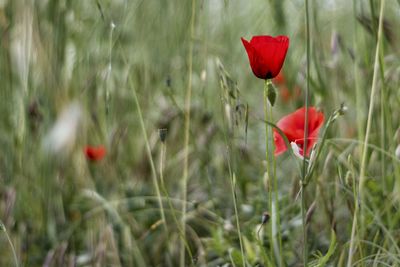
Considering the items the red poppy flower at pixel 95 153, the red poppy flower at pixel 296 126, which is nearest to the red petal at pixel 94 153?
the red poppy flower at pixel 95 153

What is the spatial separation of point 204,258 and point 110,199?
0.39 metres

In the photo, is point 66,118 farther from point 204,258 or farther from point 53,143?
point 204,258

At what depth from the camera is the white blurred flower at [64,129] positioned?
145 centimetres

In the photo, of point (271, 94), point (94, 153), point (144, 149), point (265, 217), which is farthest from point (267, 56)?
point (144, 149)

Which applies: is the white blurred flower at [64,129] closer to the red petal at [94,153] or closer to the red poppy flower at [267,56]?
the red petal at [94,153]

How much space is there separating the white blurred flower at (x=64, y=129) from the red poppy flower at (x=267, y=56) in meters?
0.65

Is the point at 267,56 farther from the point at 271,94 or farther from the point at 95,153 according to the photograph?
the point at 95,153

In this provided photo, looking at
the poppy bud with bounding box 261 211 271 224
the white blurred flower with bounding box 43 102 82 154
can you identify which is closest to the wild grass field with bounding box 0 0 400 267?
the white blurred flower with bounding box 43 102 82 154

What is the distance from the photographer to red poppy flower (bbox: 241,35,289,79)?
2.81 feet

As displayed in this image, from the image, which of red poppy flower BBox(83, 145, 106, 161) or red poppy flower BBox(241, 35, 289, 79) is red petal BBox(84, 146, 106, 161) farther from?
red poppy flower BBox(241, 35, 289, 79)

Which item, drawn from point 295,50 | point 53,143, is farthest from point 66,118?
point 295,50

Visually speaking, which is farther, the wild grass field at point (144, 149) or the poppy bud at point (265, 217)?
the wild grass field at point (144, 149)

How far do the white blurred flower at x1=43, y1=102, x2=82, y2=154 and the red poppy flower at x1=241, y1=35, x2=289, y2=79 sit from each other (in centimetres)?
65

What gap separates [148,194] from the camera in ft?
4.86
